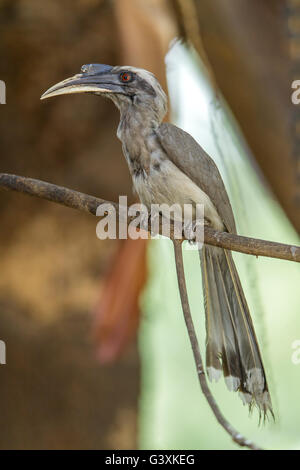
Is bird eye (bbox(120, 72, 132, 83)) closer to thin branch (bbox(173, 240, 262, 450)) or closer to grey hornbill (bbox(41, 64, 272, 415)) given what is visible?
grey hornbill (bbox(41, 64, 272, 415))

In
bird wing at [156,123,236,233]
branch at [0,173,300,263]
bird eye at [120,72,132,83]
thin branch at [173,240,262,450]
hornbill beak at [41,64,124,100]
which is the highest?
bird eye at [120,72,132,83]

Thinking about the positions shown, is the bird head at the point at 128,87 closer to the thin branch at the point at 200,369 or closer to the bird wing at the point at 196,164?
the bird wing at the point at 196,164

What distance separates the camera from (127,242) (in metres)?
1.44

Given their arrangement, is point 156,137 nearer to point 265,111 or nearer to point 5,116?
→ point 265,111

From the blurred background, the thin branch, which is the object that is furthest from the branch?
the blurred background

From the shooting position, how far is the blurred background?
112cm

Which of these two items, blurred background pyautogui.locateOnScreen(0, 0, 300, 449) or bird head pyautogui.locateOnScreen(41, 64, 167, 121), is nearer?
bird head pyautogui.locateOnScreen(41, 64, 167, 121)

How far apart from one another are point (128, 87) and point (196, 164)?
0.14 m

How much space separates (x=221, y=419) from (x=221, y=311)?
0.83 ft

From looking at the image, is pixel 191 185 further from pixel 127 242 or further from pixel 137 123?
pixel 127 242

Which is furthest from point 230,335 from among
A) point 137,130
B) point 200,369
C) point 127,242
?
point 127,242

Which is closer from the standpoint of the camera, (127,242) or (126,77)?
(126,77)
